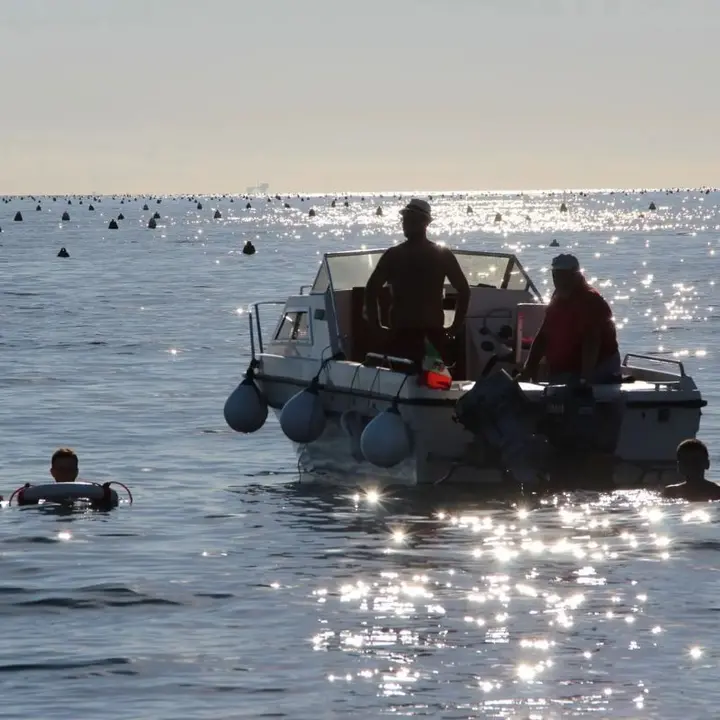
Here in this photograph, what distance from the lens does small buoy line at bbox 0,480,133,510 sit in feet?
52.2

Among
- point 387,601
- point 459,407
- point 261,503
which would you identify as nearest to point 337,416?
point 261,503

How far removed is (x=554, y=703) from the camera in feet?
32.2

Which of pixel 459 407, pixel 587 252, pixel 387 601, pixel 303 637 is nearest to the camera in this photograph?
pixel 303 637

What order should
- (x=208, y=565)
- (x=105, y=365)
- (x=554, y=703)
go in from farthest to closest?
(x=105, y=365) < (x=208, y=565) < (x=554, y=703)

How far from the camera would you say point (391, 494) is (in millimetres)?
16859

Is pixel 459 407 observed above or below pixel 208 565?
above

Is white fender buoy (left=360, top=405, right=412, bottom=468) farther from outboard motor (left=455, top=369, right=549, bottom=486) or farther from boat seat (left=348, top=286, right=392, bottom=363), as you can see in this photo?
boat seat (left=348, top=286, right=392, bottom=363)

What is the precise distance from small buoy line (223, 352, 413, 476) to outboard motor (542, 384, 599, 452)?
1.32 metres

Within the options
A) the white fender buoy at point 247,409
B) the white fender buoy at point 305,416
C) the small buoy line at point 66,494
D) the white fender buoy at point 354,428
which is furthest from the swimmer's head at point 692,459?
the white fender buoy at point 247,409

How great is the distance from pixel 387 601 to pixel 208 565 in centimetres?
205

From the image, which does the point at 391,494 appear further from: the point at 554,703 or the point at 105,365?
the point at 105,365

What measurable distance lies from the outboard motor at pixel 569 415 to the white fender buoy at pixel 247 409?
4594 mm

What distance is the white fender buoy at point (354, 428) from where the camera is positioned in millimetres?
17422

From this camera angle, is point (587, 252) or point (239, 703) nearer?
point (239, 703)
